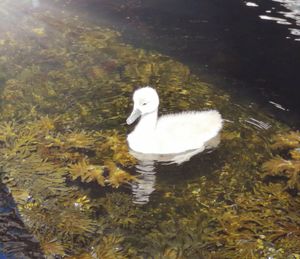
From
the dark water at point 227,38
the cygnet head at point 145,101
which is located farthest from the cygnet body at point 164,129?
the dark water at point 227,38

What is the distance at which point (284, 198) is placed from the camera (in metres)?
4.31

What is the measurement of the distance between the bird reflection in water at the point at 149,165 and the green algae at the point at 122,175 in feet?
0.25

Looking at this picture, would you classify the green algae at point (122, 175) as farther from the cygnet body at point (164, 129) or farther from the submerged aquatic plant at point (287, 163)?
the cygnet body at point (164, 129)

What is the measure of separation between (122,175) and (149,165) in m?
0.31

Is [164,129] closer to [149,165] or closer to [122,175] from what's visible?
[149,165]

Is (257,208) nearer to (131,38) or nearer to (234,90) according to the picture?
(234,90)

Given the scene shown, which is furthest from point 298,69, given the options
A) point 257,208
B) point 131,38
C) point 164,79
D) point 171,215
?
point 171,215

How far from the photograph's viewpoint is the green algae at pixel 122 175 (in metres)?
3.86

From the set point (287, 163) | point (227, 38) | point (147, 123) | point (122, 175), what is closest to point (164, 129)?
point (147, 123)

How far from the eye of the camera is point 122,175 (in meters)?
4.54

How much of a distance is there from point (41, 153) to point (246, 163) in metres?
2.09

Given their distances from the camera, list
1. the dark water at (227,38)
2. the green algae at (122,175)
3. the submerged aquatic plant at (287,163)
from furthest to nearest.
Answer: the dark water at (227,38) < the submerged aquatic plant at (287,163) < the green algae at (122,175)

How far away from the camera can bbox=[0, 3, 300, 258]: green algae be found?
3.86m

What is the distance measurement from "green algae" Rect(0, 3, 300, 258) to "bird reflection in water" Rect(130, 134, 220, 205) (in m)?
0.08
